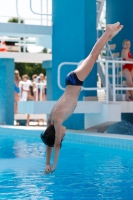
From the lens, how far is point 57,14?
13562 mm

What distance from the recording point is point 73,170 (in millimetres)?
7258

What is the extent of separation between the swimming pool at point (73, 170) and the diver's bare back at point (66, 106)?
0.86 m

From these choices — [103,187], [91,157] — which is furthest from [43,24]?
[103,187]

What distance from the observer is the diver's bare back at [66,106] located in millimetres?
5742

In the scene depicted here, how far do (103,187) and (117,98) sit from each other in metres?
6.07

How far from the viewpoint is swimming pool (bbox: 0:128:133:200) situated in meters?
5.62

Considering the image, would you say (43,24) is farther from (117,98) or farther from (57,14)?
(117,98)

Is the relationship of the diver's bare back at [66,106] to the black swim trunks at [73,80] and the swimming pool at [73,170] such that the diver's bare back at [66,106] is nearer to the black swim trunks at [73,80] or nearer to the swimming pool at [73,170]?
the black swim trunks at [73,80]

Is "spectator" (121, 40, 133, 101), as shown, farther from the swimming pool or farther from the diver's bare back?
the diver's bare back

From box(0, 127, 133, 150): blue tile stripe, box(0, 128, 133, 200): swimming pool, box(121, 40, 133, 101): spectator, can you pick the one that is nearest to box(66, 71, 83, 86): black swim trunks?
box(0, 128, 133, 200): swimming pool

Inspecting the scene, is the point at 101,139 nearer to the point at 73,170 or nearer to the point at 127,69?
the point at 127,69

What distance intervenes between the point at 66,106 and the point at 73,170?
5.42ft

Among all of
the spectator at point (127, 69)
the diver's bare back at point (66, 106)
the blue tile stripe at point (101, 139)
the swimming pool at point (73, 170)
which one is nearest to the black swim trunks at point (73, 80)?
the diver's bare back at point (66, 106)

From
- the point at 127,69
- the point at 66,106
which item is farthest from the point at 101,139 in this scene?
the point at 66,106
